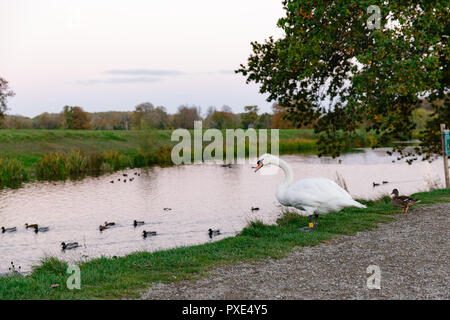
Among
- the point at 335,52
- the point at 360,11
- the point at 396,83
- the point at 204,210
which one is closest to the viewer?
the point at 396,83

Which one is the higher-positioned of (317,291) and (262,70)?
(262,70)

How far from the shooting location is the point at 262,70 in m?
18.3

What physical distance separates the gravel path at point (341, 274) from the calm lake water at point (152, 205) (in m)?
4.86

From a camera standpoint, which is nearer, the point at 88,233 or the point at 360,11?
the point at 360,11

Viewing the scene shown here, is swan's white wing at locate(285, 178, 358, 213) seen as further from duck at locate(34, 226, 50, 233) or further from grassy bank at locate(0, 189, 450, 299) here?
duck at locate(34, 226, 50, 233)

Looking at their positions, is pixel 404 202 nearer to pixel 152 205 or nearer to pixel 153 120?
pixel 152 205

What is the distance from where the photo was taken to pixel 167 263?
28.6 feet

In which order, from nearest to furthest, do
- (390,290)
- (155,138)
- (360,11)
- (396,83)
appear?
(390,290) < (396,83) < (360,11) < (155,138)

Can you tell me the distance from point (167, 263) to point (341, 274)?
10.6ft

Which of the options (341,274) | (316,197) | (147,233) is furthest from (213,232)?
(341,274)

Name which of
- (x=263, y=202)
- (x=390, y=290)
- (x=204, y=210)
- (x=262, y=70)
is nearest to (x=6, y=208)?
(x=204, y=210)

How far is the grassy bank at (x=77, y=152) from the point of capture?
36.9 metres
